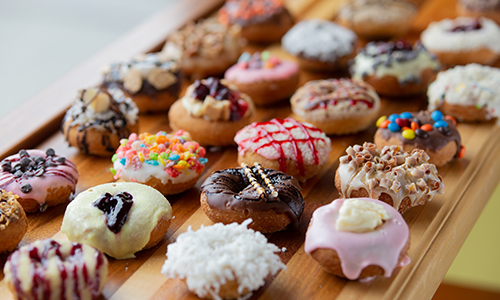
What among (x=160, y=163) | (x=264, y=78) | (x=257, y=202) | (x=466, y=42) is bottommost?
(x=466, y=42)

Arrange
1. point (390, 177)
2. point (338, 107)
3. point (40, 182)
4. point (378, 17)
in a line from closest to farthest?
point (390, 177)
point (40, 182)
point (338, 107)
point (378, 17)

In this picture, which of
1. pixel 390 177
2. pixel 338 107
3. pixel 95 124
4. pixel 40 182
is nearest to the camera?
pixel 390 177

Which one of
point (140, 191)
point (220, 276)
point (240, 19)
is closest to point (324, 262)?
point (220, 276)

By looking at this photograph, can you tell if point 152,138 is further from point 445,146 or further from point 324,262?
point 445,146

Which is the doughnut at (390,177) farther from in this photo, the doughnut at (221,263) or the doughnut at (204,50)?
the doughnut at (204,50)

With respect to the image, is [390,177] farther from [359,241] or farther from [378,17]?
[378,17]

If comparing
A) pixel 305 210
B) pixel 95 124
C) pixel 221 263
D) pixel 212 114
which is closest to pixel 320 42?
pixel 212 114

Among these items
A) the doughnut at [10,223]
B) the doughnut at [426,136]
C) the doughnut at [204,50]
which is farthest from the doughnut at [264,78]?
the doughnut at [10,223]

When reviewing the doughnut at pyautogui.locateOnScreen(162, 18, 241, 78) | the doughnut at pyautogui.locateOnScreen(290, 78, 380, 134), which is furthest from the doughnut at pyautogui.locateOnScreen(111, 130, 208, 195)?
the doughnut at pyautogui.locateOnScreen(162, 18, 241, 78)
